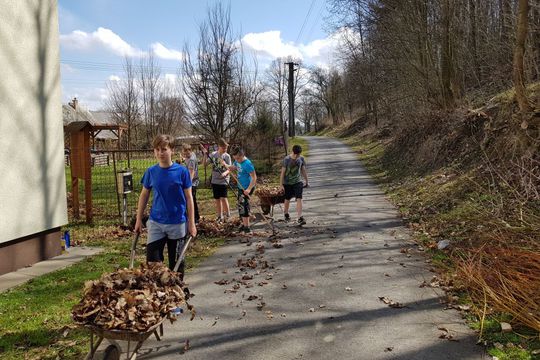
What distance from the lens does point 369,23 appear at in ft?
72.1

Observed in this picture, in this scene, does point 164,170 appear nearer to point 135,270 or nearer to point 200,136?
point 135,270

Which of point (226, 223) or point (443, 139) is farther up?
point (443, 139)

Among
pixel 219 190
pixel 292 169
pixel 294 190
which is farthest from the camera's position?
pixel 219 190

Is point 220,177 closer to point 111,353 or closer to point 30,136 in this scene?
point 30,136

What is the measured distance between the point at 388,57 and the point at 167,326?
66.5ft

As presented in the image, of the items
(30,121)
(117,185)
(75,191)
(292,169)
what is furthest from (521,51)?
(75,191)

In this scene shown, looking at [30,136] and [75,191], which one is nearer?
[30,136]

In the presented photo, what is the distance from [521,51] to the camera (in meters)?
9.20

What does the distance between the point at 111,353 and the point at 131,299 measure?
550 millimetres

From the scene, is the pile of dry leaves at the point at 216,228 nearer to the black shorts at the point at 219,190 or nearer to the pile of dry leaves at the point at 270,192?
the black shorts at the point at 219,190

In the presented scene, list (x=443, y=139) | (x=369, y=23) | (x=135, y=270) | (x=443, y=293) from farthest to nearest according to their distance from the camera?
(x=369, y=23), (x=443, y=139), (x=443, y=293), (x=135, y=270)

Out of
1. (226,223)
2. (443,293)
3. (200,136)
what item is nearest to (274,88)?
(200,136)

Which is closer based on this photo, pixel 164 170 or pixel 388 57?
pixel 164 170

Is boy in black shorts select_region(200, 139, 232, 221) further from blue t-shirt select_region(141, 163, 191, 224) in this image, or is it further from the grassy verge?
blue t-shirt select_region(141, 163, 191, 224)
